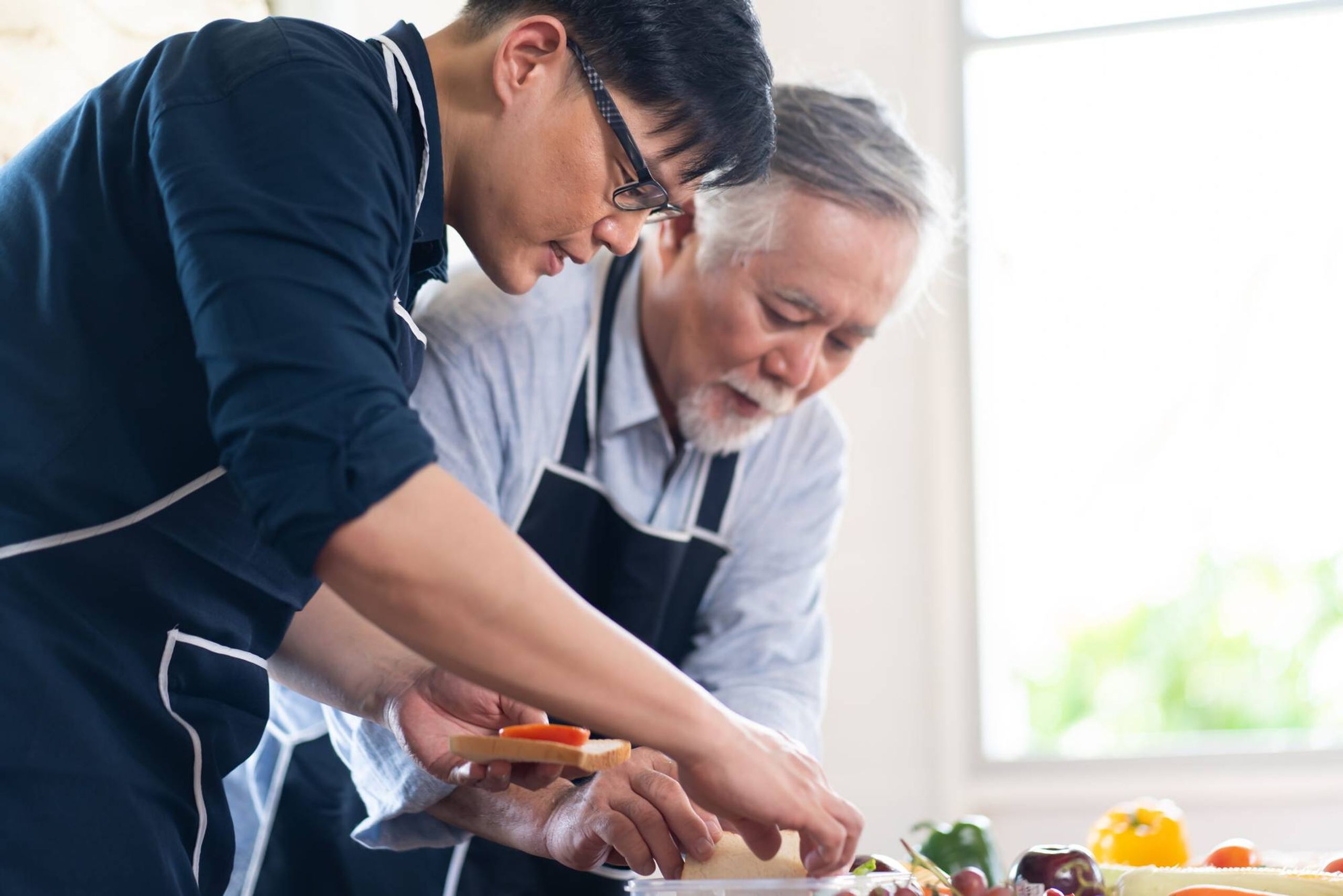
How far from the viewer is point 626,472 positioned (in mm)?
1663

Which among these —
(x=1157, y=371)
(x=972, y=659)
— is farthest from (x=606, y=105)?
(x=1157, y=371)

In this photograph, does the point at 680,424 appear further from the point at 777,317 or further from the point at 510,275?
the point at 510,275

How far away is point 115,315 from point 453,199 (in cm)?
30

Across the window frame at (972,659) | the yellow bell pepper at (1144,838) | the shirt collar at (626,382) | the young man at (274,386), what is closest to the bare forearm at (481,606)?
the young man at (274,386)

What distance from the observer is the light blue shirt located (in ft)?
5.01

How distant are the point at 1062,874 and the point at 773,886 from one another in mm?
462

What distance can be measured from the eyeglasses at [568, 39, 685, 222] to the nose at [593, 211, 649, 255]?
0.01 metres

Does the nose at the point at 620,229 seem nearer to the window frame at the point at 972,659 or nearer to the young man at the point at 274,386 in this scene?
the young man at the point at 274,386

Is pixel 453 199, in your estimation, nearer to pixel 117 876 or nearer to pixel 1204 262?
pixel 117 876

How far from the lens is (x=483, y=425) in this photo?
1542mm

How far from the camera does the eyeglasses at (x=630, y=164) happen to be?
94 cm

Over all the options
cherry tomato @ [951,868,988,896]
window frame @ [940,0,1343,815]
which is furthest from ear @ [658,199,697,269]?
window frame @ [940,0,1343,815]

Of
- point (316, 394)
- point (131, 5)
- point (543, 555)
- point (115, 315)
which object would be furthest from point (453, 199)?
point (131, 5)

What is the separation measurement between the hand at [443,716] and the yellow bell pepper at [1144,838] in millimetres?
944
